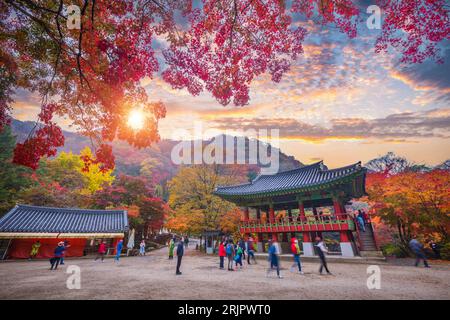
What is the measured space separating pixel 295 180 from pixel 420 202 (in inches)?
372

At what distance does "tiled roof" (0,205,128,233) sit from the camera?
58.7 feet

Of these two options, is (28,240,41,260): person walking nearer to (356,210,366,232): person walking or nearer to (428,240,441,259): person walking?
(356,210,366,232): person walking

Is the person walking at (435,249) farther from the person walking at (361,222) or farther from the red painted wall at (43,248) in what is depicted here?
the red painted wall at (43,248)

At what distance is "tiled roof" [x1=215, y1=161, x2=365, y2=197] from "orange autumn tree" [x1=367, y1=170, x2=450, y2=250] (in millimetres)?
3274

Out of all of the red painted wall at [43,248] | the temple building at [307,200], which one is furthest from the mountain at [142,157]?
the red painted wall at [43,248]

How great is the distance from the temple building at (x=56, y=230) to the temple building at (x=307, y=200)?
1177cm

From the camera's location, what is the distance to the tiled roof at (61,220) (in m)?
17.9

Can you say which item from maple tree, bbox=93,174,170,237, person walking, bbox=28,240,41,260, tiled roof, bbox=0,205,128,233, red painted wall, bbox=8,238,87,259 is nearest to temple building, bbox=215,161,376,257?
maple tree, bbox=93,174,170,237

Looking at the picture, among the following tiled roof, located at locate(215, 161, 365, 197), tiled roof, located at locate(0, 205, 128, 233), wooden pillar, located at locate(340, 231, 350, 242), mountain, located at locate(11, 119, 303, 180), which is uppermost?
mountain, located at locate(11, 119, 303, 180)

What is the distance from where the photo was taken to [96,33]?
670 cm

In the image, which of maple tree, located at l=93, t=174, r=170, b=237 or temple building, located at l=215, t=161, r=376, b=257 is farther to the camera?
maple tree, located at l=93, t=174, r=170, b=237
